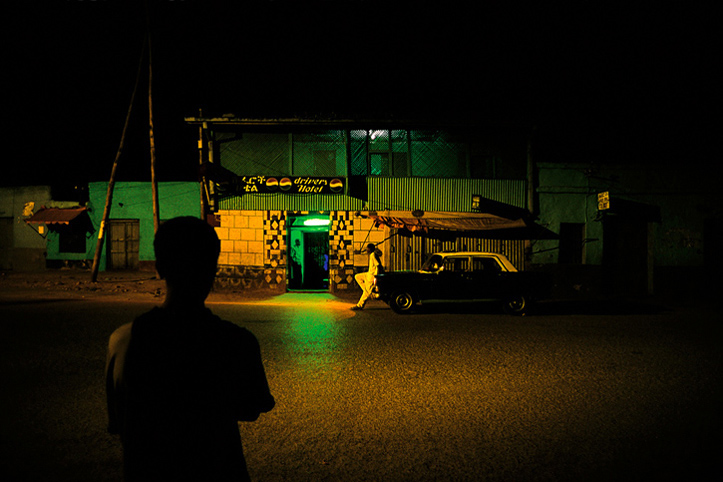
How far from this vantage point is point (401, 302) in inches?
440

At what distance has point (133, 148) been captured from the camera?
2178 centimetres

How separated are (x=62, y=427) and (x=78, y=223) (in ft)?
65.6

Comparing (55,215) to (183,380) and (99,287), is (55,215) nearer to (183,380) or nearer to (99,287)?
(99,287)

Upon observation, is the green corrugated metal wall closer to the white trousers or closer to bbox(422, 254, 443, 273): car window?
the white trousers

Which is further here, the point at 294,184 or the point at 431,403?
the point at 294,184

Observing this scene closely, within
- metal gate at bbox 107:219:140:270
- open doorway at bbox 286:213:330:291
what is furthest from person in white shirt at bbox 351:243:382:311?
metal gate at bbox 107:219:140:270

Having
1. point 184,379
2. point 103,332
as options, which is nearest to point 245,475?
point 184,379

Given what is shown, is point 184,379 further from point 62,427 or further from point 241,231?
point 241,231

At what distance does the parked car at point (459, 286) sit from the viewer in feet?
36.4

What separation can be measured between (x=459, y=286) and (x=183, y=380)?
10273 mm

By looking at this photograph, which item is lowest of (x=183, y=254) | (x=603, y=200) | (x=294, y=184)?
(x=183, y=254)

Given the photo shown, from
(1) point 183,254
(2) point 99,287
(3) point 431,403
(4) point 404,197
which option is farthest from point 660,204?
(2) point 99,287

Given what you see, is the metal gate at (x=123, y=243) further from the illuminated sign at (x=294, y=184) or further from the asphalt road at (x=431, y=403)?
the asphalt road at (x=431, y=403)

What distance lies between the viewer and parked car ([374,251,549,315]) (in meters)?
11.1
